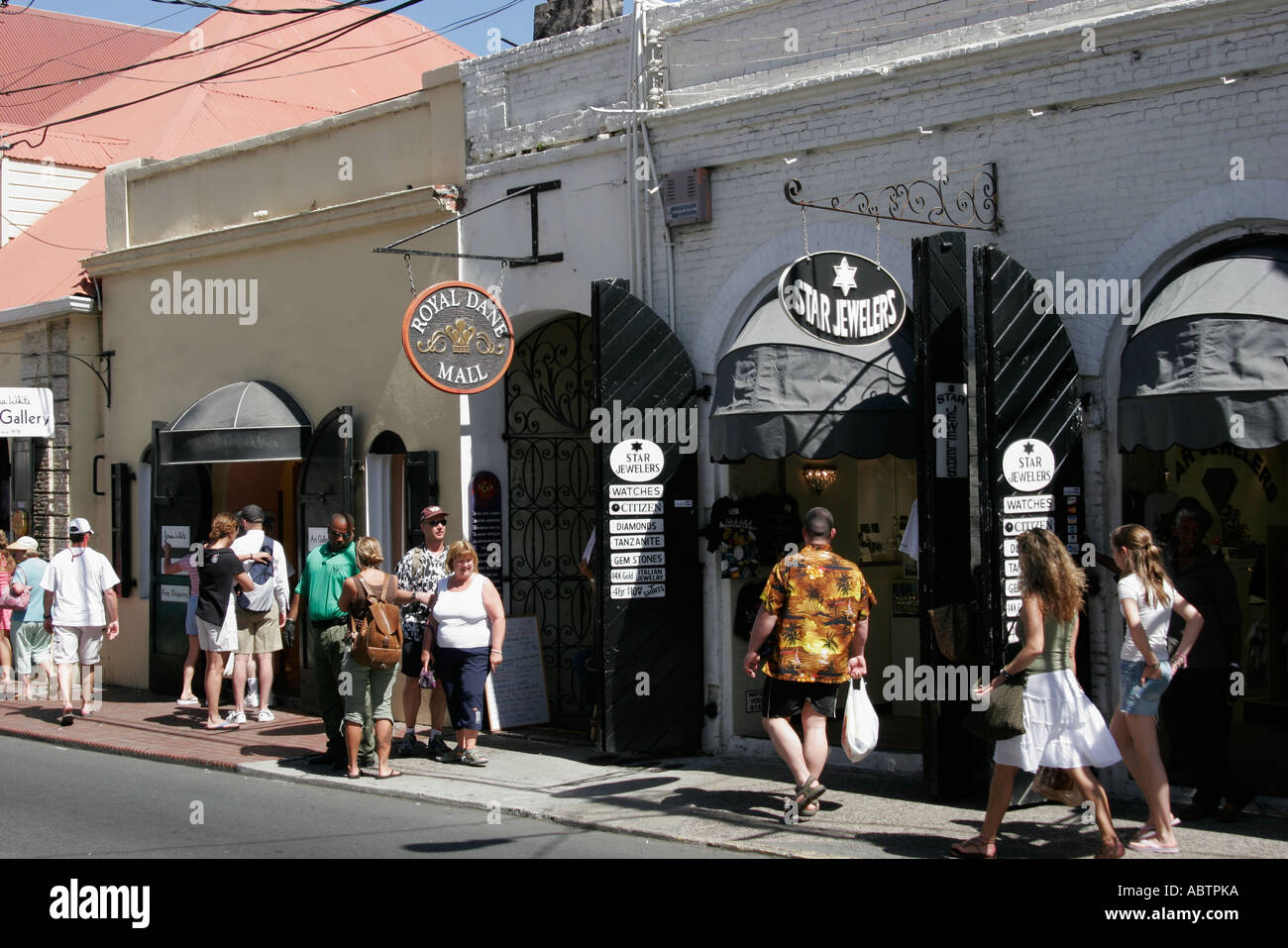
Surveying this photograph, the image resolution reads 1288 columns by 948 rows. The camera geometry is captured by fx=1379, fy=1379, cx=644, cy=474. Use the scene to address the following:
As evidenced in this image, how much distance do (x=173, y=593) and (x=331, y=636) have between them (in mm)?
5208

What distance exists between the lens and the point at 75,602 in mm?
12367

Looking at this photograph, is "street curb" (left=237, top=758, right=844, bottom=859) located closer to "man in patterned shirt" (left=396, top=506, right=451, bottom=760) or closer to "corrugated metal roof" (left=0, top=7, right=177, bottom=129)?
"man in patterned shirt" (left=396, top=506, right=451, bottom=760)

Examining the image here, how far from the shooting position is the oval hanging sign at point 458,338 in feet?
34.2

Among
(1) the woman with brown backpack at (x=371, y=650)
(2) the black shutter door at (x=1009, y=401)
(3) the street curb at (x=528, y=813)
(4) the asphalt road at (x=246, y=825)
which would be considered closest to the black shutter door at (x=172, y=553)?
(4) the asphalt road at (x=246, y=825)

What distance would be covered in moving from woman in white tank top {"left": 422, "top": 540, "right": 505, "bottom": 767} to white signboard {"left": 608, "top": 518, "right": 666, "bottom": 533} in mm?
1001

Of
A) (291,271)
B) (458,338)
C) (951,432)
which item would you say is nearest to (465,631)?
(458,338)

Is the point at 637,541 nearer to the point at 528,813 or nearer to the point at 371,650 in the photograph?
the point at 371,650

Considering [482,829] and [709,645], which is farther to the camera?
[709,645]

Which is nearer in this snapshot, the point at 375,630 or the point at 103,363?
the point at 375,630

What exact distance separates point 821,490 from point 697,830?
12.6 feet

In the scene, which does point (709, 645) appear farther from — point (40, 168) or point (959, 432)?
point (40, 168)
